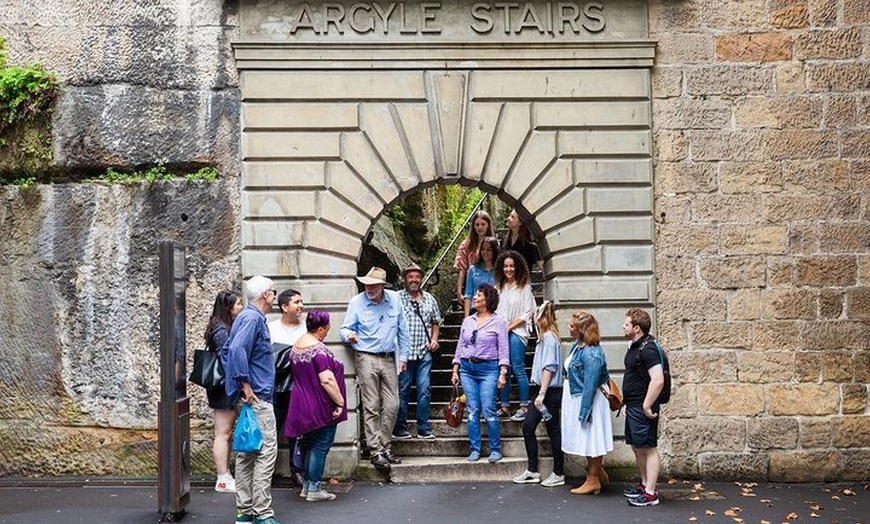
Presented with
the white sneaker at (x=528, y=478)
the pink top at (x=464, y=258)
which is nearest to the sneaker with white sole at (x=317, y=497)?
the white sneaker at (x=528, y=478)

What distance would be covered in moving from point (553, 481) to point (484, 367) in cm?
126

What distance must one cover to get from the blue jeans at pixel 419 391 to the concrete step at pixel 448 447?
0.55ft

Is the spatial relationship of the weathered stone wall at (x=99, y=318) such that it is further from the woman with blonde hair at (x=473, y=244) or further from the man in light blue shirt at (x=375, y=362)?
the woman with blonde hair at (x=473, y=244)

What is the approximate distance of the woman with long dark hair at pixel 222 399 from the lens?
9617 millimetres

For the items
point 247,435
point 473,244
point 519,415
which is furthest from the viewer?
point 473,244

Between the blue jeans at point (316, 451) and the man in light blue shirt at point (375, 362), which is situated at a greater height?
the man in light blue shirt at point (375, 362)

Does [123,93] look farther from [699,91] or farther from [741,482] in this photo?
[741,482]

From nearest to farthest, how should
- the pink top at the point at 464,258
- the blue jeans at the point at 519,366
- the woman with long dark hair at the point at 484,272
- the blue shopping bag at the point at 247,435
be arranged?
the blue shopping bag at the point at 247,435 < the blue jeans at the point at 519,366 < the woman with long dark hair at the point at 484,272 < the pink top at the point at 464,258

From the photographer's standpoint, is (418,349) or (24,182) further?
(418,349)

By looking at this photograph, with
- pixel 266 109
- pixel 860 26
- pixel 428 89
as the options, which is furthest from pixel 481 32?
pixel 860 26

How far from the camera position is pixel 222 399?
32.0 ft

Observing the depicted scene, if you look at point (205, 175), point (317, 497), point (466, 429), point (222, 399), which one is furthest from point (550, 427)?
point (205, 175)

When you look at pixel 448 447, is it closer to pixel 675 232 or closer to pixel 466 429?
pixel 466 429

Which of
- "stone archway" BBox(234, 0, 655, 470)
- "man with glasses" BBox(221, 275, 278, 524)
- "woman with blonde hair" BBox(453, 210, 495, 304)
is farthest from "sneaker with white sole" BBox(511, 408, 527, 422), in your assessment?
"man with glasses" BBox(221, 275, 278, 524)
